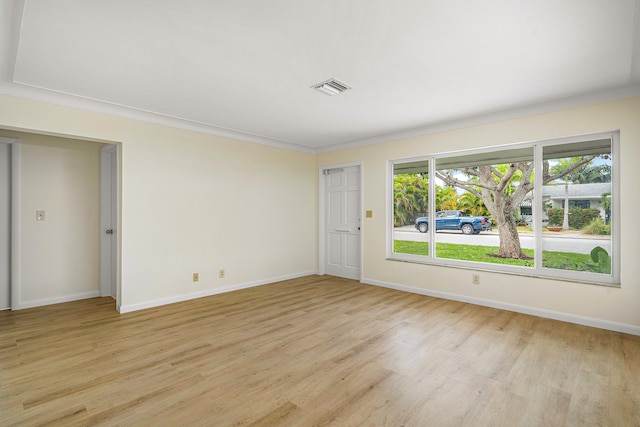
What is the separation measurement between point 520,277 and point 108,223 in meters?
5.88

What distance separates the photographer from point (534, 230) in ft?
13.2

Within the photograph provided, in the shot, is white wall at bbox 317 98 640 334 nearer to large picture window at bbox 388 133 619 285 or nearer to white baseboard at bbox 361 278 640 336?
white baseboard at bbox 361 278 640 336

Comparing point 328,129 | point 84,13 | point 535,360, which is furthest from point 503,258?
point 84,13

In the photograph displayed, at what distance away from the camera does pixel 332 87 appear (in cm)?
328

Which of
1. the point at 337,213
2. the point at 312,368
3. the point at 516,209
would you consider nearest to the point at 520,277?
the point at 516,209

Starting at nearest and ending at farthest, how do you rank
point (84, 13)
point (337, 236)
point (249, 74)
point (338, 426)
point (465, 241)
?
point (338, 426)
point (84, 13)
point (249, 74)
point (465, 241)
point (337, 236)

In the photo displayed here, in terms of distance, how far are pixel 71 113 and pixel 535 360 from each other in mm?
5354

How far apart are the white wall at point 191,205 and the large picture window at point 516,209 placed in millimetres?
2002

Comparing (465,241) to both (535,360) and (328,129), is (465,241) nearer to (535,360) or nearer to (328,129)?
(535,360)

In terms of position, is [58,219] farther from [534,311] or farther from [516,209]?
[534,311]

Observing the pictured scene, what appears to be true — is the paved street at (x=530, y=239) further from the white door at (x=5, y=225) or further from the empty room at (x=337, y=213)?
the white door at (x=5, y=225)

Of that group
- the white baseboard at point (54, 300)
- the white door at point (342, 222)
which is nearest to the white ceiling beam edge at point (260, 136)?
the white door at point (342, 222)

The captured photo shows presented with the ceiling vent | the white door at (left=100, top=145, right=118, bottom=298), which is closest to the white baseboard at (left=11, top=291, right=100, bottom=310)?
the white door at (left=100, top=145, right=118, bottom=298)

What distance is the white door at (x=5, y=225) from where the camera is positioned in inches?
161
